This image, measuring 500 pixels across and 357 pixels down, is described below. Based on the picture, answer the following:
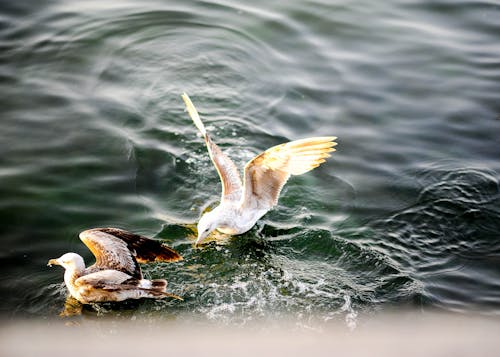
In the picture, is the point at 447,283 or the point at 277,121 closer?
the point at 447,283

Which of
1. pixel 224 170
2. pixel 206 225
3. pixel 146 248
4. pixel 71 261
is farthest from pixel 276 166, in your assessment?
pixel 71 261

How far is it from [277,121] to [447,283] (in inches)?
139

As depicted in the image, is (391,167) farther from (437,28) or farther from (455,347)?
(455,347)

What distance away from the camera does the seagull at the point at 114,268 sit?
230 inches

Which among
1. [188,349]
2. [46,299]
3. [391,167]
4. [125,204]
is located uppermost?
[188,349]

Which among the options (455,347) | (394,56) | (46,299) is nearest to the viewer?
(455,347)

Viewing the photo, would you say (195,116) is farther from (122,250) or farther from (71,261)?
(71,261)

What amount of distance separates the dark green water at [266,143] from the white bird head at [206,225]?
7.7 inches

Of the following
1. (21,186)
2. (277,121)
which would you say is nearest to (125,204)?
(21,186)

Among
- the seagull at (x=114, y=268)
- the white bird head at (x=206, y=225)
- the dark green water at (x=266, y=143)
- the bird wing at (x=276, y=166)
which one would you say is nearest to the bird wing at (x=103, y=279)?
the seagull at (x=114, y=268)

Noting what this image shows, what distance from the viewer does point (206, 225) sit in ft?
22.1

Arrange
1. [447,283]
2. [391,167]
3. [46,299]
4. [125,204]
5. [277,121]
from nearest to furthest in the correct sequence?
[46,299] → [447,283] → [125,204] → [391,167] → [277,121]

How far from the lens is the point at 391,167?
27.2 ft

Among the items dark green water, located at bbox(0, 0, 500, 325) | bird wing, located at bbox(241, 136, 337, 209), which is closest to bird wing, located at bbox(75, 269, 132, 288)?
dark green water, located at bbox(0, 0, 500, 325)
